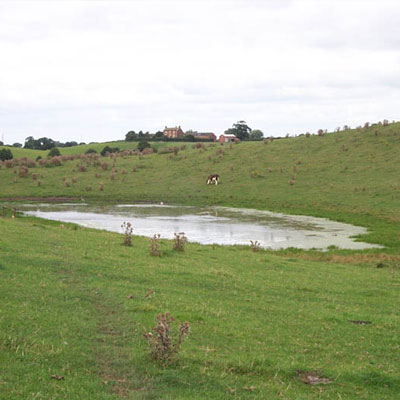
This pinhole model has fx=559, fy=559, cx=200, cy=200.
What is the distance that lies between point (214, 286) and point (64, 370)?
823 cm

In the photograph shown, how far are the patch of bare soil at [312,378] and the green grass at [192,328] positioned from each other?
4.9 inches

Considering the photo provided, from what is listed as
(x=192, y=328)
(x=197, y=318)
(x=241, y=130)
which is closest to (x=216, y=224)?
(x=197, y=318)

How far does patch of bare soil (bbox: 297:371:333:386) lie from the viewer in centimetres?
909

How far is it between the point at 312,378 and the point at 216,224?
107ft

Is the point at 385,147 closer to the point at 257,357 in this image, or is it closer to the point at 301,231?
the point at 301,231

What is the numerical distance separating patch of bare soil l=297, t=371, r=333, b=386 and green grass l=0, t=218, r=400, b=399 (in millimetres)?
126

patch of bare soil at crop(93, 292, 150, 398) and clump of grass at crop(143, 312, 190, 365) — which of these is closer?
patch of bare soil at crop(93, 292, 150, 398)

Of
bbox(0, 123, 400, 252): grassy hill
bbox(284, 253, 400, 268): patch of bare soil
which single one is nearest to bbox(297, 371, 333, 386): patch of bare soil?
bbox(284, 253, 400, 268): patch of bare soil

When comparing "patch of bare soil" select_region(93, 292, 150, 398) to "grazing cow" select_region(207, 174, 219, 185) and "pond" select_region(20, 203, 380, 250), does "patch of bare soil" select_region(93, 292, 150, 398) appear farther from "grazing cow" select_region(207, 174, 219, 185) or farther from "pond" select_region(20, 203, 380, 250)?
"grazing cow" select_region(207, 174, 219, 185)

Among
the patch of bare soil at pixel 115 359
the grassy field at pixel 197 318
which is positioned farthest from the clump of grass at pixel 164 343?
the patch of bare soil at pixel 115 359

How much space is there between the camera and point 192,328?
454 inches

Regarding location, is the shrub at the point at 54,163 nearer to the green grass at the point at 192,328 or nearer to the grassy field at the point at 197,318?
the grassy field at the point at 197,318

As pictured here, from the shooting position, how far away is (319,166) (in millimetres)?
64562

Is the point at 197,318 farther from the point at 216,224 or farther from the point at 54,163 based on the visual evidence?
the point at 54,163
